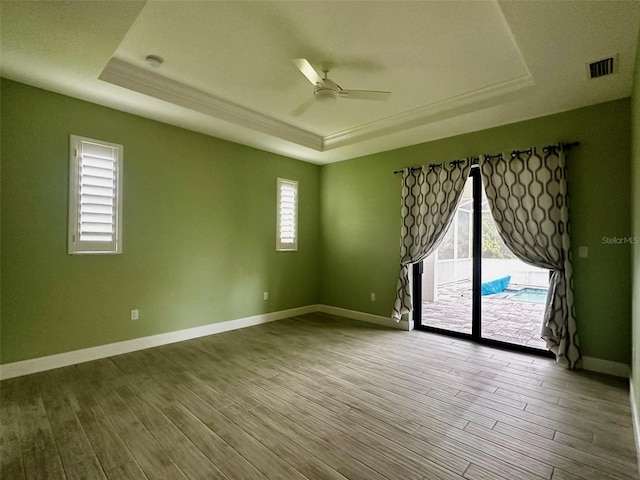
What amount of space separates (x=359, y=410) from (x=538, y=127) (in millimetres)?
3840

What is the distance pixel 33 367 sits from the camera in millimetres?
3199

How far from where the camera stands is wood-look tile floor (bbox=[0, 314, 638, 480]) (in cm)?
192

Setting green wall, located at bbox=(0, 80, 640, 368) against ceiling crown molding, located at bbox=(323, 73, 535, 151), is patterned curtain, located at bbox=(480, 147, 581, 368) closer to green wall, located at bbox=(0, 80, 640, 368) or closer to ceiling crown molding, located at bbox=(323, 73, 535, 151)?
green wall, located at bbox=(0, 80, 640, 368)

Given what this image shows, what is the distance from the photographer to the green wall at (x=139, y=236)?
3.14 metres

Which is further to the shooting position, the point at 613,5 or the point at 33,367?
the point at 33,367

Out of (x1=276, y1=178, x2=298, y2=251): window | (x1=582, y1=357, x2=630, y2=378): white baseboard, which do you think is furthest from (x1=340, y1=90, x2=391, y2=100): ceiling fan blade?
(x1=582, y1=357, x2=630, y2=378): white baseboard

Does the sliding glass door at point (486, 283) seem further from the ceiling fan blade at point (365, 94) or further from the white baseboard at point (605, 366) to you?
the ceiling fan blade at point (365, 94)

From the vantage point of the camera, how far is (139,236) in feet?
12.9

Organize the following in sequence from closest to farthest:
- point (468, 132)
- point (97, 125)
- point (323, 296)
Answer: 1. point (97, 125)
2. point (468, 132)
3. point (323, 296)

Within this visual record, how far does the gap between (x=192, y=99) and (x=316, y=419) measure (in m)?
3.60

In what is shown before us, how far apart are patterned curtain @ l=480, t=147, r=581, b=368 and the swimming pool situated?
1.08 feet

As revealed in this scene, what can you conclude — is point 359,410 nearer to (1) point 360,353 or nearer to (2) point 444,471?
(2) point 444,471

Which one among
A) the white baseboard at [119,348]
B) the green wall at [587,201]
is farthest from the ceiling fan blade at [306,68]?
the white baseboard at [119,348]

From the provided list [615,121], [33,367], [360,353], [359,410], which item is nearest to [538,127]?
[615,121]
